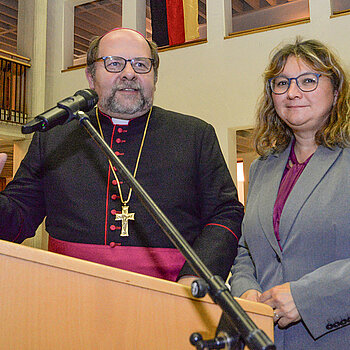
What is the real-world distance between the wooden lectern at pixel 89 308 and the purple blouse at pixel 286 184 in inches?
25.0

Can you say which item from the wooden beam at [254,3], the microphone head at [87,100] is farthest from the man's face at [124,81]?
the wooden beam at [254,3]

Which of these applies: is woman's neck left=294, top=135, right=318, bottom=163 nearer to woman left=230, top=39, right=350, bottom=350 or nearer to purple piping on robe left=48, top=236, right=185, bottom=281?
woman left=230, top=39, right=350, bottom=350

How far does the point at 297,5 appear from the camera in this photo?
325 inches

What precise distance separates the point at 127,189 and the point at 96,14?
26.3ft

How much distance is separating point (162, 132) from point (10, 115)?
6796 mm

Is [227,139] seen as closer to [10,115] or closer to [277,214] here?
[10,115]

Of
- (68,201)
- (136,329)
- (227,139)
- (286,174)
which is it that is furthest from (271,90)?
(227,139)

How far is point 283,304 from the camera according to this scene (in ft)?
4.76

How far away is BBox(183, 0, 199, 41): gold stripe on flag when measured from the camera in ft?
23.1

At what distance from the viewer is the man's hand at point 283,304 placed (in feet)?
4.76

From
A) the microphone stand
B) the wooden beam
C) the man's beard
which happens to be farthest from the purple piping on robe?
the wooden beam

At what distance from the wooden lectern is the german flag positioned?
6.47 metres

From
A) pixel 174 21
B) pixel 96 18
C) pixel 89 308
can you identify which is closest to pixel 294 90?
pixel 89 308

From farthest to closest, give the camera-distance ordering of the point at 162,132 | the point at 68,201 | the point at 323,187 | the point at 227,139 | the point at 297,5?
the point at 297,5
the point at 227,139
the point at 162,132
the point at 68,201
the point at 323,187
